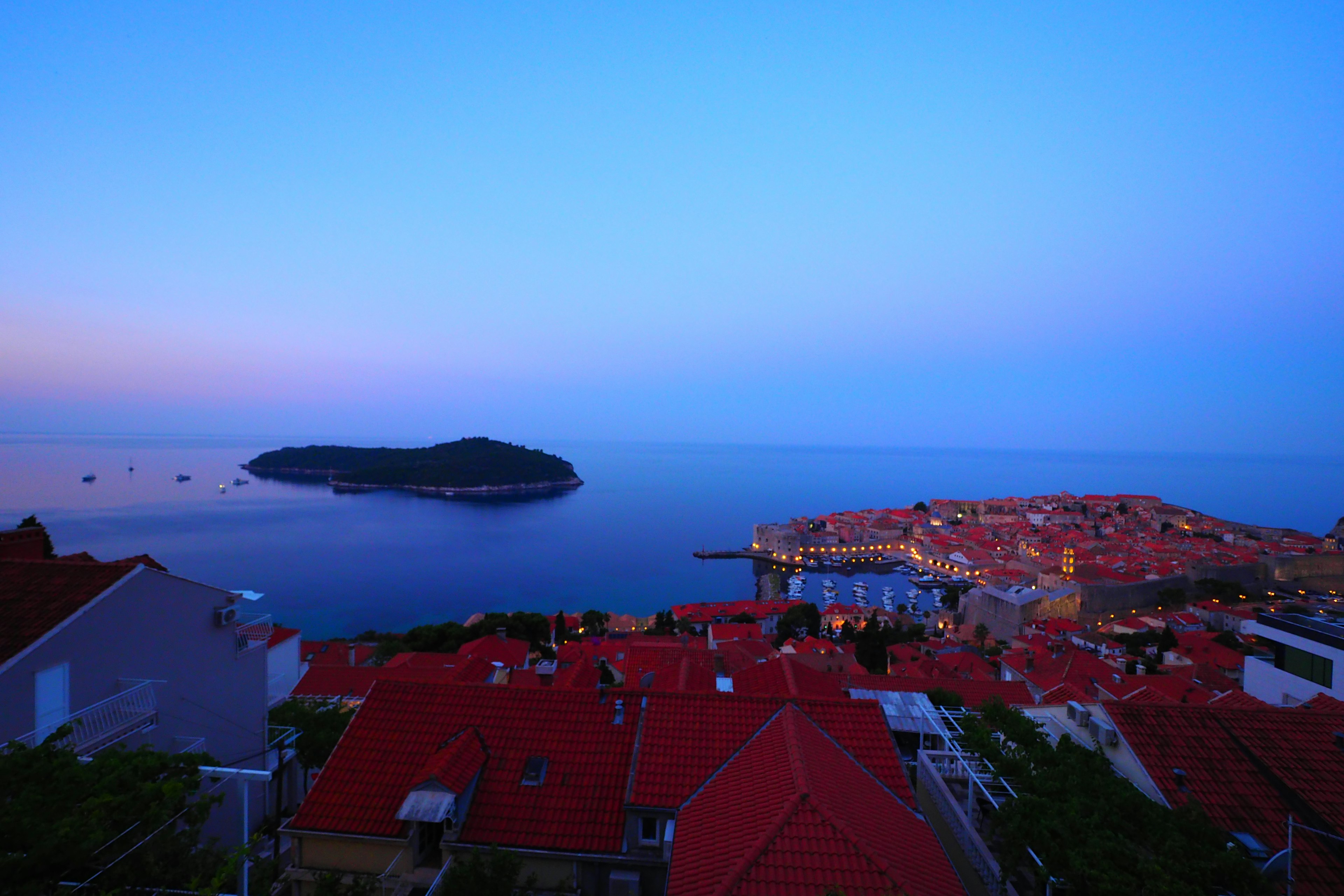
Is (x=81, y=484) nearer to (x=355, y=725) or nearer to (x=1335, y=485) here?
(x=355, y=725)

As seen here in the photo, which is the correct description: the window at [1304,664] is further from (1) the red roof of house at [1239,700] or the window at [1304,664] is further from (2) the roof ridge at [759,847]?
(2) the roof ridge at [759,847]

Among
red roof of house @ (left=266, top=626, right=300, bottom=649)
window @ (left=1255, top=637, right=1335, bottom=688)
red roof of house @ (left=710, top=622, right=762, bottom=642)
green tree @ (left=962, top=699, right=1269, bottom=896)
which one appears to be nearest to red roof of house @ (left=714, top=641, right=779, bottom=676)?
red roof of house @ (left=710, top=622, right=762, bottom=642)

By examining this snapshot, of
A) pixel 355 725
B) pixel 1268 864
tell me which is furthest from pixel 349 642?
pixel 1268 864

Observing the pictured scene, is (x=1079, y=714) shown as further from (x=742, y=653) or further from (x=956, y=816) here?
(x=742, y=653)

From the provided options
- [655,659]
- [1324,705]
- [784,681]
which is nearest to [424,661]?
[655,659]

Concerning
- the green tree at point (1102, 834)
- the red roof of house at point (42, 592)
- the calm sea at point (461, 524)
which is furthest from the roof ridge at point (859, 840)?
the calm sea at point (461, 524)

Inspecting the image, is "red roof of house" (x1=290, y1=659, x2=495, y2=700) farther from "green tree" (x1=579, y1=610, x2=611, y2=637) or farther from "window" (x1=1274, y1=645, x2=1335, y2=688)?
"window" (x1=1274, y1=645, x2=1335, y2=688)
